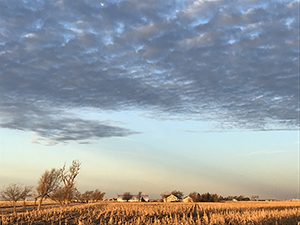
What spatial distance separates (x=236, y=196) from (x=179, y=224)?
138 metres

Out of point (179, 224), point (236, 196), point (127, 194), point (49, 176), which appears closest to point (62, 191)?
point (49, 176)

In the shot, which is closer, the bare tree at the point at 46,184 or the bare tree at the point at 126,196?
the bare tree at the point at 46,184

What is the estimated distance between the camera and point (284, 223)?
73.0ft

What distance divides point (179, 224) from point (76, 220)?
961cm

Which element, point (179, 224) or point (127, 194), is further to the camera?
point (127, 194)

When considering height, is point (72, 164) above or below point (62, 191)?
above

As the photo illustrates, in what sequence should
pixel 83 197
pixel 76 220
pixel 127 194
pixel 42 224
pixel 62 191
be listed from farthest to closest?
pixel 127 194 < pixel 83 197 < pixel 62 191 < pixel 76 220 < pixel 42 224

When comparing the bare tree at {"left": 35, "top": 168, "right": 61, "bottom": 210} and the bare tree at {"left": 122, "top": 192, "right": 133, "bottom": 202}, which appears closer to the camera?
the bare tree at {"left": 35, "top": 168, "right": 61, "bottom": 210}

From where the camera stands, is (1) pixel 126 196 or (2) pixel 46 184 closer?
(2) pixel 46 184

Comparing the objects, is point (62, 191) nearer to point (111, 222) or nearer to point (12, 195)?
point (12, 195)

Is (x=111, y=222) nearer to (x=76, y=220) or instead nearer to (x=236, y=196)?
(x=76, y=220)

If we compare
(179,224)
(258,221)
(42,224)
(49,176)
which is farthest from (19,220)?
(49,176)

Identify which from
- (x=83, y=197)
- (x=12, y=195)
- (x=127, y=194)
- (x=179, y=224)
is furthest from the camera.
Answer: (x=127, y=194)

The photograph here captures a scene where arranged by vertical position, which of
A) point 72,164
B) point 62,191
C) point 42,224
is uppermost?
point 72,164
